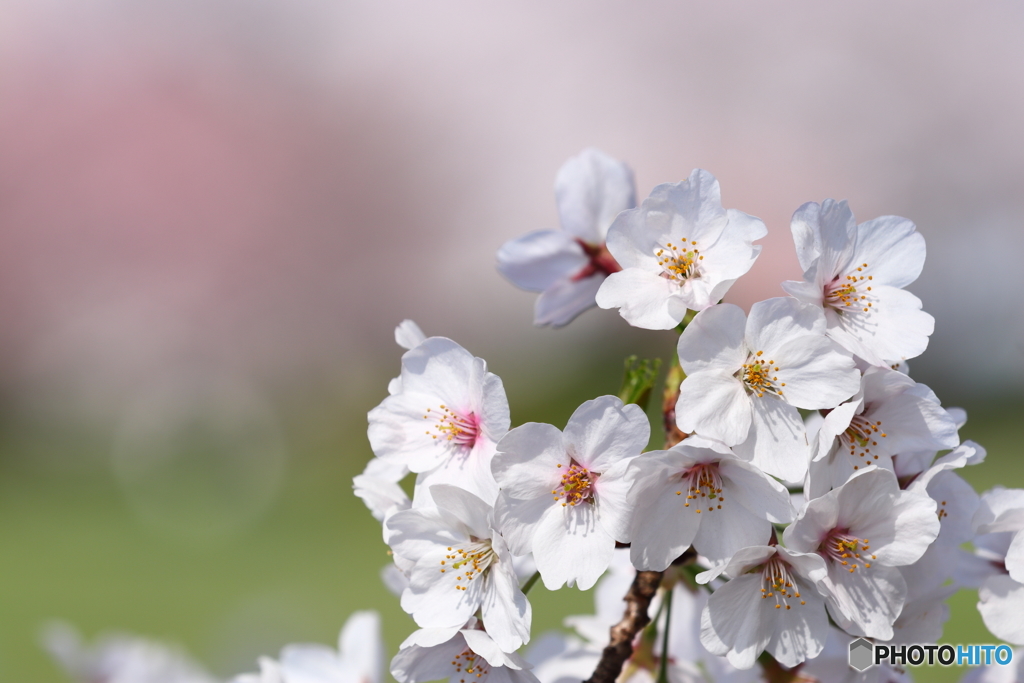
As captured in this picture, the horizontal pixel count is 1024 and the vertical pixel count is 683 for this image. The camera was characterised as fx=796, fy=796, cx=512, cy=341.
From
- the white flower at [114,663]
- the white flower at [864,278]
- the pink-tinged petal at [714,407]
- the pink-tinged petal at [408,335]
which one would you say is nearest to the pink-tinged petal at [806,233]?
the white flower at [864,278]

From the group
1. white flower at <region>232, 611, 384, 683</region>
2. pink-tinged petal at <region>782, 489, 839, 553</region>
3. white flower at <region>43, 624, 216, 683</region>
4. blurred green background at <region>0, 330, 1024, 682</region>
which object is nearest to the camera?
pink-tinged petal at <region>782, 489, 839, 553</region>

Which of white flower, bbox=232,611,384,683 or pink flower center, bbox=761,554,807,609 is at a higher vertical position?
white flower, bbox=232,611,384,683

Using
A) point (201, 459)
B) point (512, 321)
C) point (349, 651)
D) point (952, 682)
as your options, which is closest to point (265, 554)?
point (201, 459)

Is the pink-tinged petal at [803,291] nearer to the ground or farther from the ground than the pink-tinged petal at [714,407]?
farther from the ground

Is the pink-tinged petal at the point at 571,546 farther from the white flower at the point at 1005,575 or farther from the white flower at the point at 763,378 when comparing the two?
the white flower at the point at 1005,575

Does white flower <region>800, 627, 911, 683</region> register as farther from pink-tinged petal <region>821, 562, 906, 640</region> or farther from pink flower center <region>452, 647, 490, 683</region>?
pink flower center <region>452, 647, 490, 683</region>

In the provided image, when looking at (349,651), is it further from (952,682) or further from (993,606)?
(952,682)

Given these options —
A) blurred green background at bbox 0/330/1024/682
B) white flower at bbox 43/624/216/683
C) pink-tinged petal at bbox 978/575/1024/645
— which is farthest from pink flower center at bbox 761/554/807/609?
blurred green background at bbox 0/330/1024/682

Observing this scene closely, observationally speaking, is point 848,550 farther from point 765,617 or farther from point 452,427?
point 452,427
